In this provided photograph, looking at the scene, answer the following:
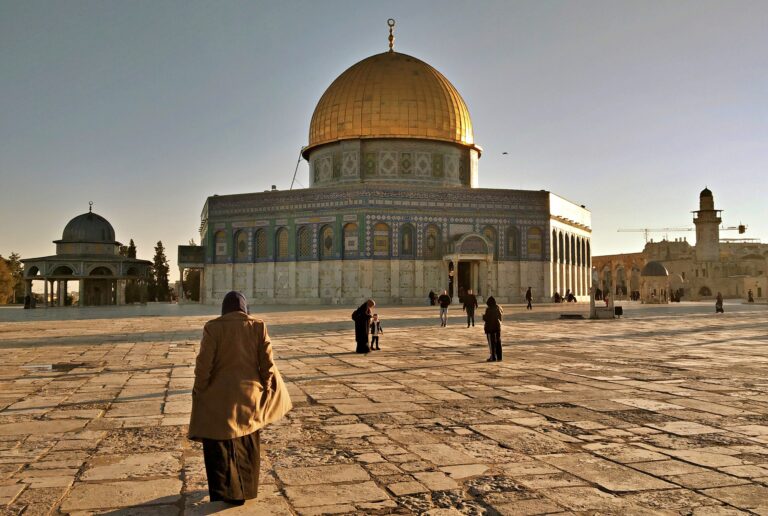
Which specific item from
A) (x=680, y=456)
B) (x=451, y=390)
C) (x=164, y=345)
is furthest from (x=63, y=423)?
(x=164, y=345)

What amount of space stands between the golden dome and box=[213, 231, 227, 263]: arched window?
7829 millimetres

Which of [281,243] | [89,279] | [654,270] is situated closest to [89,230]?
[89,279]

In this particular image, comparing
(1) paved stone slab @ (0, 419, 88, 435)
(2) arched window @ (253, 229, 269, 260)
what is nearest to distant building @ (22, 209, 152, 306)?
(2) arched window @ (253, 229, 269, 260)

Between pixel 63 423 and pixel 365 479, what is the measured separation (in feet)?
10.4

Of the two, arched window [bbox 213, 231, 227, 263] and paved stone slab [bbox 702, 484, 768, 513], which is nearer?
paved stone slab [bbox 702, 484, 768, 513]

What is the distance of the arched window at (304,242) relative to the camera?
132 feet

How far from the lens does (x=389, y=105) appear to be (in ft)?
137

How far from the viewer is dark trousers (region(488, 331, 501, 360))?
10.7 metres

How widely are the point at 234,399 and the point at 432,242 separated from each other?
35.7m

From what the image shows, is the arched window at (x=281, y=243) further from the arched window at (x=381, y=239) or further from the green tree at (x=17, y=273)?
the green tree at (x=17, y=273)

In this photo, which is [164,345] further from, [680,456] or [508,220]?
[508,220]

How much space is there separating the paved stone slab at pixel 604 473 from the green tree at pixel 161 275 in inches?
2514

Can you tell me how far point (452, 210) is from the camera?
39969 mm

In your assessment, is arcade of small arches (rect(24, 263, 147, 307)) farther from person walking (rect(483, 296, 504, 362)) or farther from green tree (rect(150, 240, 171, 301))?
person walking (rect(483, 296, 504, 362))
